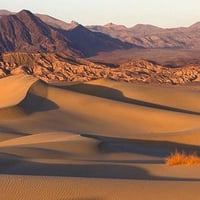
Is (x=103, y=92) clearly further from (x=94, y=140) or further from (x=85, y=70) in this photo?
(x=85, y=70)

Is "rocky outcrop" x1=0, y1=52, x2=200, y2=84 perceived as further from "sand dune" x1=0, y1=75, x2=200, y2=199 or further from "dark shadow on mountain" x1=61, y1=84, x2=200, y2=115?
"sand dune" x1=0, y1=75, x2=200, y2=199

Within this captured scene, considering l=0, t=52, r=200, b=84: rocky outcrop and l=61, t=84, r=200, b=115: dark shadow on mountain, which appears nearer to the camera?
l=61, t=84, r=200, b=115: dark shadow on mountain

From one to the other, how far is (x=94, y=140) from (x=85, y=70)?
2830 inches

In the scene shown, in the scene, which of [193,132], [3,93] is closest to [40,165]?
[193,132]

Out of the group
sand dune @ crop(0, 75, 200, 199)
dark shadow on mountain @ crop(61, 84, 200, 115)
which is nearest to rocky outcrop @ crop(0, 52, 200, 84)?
dark shadow on mountain @ crop(61, 84, 200, 115)

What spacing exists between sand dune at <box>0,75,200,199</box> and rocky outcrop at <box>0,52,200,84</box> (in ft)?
128

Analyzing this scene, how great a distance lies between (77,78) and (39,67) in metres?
9.43

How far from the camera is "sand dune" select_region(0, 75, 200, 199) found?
8.38m

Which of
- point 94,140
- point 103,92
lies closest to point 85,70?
point 103,92

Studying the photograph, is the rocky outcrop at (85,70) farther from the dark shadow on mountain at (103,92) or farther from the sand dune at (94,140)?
the sand dune at (94,140)

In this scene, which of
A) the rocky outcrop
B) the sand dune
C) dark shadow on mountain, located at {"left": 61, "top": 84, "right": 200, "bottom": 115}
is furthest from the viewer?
the rocky outcrop

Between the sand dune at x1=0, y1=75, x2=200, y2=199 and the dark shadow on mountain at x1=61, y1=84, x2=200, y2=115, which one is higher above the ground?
the sand dune at x1=0, y1=75, x2=200, y2=199

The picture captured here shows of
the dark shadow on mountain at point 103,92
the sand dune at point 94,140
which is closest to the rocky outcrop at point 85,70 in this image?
the dark shadow on mountain at point 103,92

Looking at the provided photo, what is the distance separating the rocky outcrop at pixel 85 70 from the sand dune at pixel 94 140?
128ft
